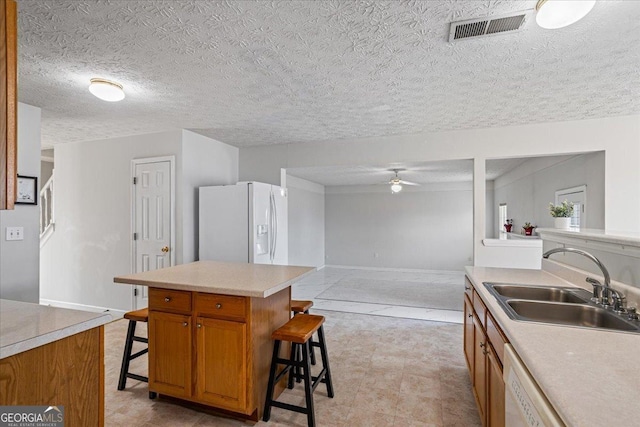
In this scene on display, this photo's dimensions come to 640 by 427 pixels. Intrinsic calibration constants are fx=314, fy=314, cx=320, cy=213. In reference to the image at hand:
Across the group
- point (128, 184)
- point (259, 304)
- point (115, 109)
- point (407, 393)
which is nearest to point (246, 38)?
point (259, 304)

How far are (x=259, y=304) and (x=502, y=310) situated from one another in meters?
1.36

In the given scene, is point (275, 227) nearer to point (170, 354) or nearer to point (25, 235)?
point (170, 354)

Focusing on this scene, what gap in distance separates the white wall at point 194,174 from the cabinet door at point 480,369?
129 inches

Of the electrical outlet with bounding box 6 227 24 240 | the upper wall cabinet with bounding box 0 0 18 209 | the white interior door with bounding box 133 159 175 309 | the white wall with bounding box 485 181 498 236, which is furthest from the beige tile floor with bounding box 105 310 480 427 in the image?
the white wall with bounding box 485 181 498 236

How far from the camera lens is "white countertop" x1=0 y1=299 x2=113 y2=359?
1.07m

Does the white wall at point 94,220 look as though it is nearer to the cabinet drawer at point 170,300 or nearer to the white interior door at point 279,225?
the white interior door at point 279,225

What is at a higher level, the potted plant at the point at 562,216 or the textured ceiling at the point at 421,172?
the textured ceiling at the point at 421,172

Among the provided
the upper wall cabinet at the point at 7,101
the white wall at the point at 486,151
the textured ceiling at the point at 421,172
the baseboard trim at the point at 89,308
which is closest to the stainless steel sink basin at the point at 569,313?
the upper wall cabinet at the point at 7,101

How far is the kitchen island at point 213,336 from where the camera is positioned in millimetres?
1896

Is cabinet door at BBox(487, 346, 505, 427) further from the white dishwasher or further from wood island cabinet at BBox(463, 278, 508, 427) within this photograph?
the white dishwasher

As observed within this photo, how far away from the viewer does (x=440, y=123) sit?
3.69 m

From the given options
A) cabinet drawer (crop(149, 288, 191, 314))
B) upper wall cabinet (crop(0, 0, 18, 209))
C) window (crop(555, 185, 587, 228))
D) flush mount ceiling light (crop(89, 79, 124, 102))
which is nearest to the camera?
upper wall cabinet (crop(0, 0, 18, 209))

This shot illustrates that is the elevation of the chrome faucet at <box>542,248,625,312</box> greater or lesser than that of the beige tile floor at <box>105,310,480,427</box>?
greater

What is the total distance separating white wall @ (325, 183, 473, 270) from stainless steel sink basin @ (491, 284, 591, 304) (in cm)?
636
